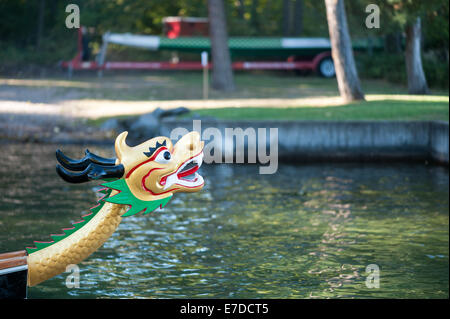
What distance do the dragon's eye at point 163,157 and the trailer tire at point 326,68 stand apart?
1261 inches

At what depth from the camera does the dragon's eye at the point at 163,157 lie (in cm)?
580

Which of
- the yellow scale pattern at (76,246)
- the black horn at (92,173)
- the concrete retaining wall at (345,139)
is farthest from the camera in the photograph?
the concrete retaining wall at (345,139)

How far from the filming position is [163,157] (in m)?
5.83

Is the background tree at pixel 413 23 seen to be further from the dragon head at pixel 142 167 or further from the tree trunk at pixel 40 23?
the tree trunk at pixel 40 23

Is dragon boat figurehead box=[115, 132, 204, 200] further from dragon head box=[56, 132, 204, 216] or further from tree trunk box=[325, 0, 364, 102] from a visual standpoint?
tree trunk box=[325, 0, 364, 102]

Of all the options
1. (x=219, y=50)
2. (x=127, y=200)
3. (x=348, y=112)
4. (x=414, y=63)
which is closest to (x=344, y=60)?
(x=348, y=112)

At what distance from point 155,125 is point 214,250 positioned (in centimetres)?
1060

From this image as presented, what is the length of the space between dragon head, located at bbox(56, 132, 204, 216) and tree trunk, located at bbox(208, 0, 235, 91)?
78.4 feet

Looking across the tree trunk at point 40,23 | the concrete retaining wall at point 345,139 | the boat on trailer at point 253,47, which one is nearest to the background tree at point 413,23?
the concrete retaining wall at point 345,139

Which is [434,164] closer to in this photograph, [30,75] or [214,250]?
[214,250]

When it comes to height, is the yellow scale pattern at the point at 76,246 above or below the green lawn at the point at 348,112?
below

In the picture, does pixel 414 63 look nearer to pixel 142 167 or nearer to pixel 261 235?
pixel 261 235

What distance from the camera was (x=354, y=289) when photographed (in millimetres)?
9867
